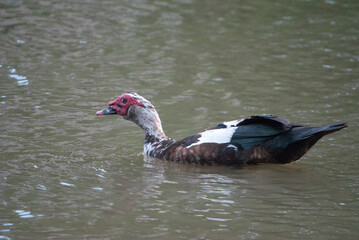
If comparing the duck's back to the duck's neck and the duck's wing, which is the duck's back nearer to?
the duck's wing

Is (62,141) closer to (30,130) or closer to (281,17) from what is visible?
(30,130)

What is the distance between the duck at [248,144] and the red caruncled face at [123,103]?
2.33ft

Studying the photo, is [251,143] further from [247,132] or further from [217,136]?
[217,136]

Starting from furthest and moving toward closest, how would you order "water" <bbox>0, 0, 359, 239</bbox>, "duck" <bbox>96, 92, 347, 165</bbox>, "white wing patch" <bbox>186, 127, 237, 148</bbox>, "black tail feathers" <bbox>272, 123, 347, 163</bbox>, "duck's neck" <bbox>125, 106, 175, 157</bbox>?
Result: "duck's neck" <bbox>125, 106, 175, 157</bbox>
"white wing patch" <bbox>186, 127, 237, 148</bbox>
"duck" <bbox>96, 92, 347, 165</bbox>
"black tail feathers" <bbox>272, 123, 347, 163</bbox>
"water" <bbox>0, 0, 359, 239</bbox>

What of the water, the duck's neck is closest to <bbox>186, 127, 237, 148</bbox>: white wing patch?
the water

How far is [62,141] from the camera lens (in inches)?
346

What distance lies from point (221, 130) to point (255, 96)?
2.98 meters

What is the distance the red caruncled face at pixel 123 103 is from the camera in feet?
28.3

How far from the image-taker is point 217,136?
7.80 m

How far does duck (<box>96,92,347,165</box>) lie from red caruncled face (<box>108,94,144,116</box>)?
0.71 m

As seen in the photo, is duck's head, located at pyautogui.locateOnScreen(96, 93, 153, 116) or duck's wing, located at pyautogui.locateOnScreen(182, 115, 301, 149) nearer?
duck's wing, located at pyautogui.locateOnScreen(182, 115, 301, 149)

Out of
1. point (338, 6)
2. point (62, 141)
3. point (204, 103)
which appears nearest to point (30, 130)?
point (62, 141)

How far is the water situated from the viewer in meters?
6.12

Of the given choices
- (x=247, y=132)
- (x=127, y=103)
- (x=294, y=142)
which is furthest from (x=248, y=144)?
(x=127, y=103)
